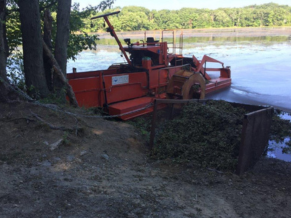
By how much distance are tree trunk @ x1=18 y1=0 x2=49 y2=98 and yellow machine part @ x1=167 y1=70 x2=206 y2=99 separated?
4.77 m

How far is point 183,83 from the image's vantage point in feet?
33.3

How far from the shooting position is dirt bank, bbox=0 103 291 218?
134 inches

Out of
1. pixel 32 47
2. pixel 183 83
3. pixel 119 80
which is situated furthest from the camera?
pixel 183 83

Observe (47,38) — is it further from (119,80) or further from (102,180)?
(102,180)

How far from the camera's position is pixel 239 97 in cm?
1238

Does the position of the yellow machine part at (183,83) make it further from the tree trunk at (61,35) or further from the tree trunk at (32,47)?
the tree trunk at (32,47)

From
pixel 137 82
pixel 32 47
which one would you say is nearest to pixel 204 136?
pixel 137 82

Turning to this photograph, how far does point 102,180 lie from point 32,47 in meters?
3.76

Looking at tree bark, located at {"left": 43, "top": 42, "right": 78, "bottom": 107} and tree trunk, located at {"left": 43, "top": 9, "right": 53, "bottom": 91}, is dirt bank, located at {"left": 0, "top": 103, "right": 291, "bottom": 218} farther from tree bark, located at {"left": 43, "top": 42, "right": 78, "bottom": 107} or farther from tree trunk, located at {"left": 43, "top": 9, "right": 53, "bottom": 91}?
tree trunk, located at {"left": 43, "top": 9, "right": 53, "bottom": 91}

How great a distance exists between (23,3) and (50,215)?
16.2ft

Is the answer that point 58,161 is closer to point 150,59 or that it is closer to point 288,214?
point 288,214

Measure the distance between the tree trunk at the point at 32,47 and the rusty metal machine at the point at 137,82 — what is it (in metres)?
1.31

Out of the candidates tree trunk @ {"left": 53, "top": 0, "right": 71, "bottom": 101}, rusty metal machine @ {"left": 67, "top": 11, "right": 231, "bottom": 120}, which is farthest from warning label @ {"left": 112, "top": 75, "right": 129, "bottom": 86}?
tree trunk @ {"left": 53, "top": 0, "right": 71, "bottom": 101}

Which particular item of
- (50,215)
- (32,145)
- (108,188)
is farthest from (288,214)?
(32,145)
